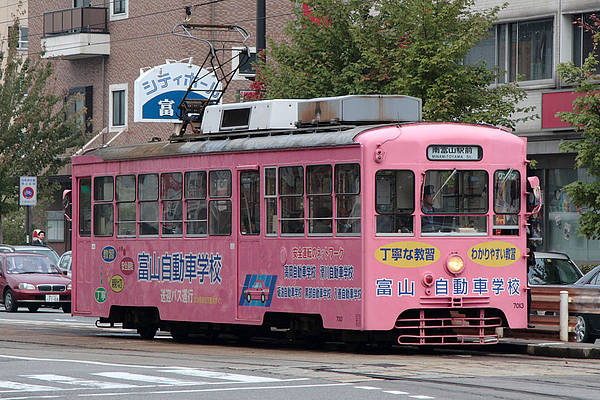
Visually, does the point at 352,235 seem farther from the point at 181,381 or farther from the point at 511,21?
the point at 511,21

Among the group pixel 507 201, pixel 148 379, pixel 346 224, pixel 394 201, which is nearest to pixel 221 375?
pixel 148 379

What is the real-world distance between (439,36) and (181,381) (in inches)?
544

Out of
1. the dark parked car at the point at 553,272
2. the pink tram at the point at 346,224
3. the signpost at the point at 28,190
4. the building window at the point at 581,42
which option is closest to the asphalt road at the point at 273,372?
the pink tram at the point at 346,224

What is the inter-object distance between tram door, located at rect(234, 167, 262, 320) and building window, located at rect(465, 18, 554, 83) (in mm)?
13417

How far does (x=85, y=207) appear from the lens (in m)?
22.5

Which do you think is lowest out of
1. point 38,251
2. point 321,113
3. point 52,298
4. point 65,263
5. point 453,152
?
point 52,298

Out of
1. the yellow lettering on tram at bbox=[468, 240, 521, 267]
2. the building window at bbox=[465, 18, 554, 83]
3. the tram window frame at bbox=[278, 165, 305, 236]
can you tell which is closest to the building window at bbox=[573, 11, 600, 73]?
the building window at bbox=[465, 18, 554, 83]

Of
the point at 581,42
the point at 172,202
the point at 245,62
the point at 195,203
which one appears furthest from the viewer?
the point at 581,42

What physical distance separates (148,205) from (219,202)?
6.30ft

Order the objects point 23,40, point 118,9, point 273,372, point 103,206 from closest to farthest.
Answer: point 273,372 → point 103,206 → point 118,9 → point 23,40

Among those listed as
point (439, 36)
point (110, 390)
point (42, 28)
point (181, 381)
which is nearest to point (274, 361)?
point (181, 381)

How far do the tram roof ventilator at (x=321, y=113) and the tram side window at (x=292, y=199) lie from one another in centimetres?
82

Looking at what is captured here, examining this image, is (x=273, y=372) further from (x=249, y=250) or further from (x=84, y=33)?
(x=84, y=33)

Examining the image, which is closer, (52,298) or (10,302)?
(52,298)
